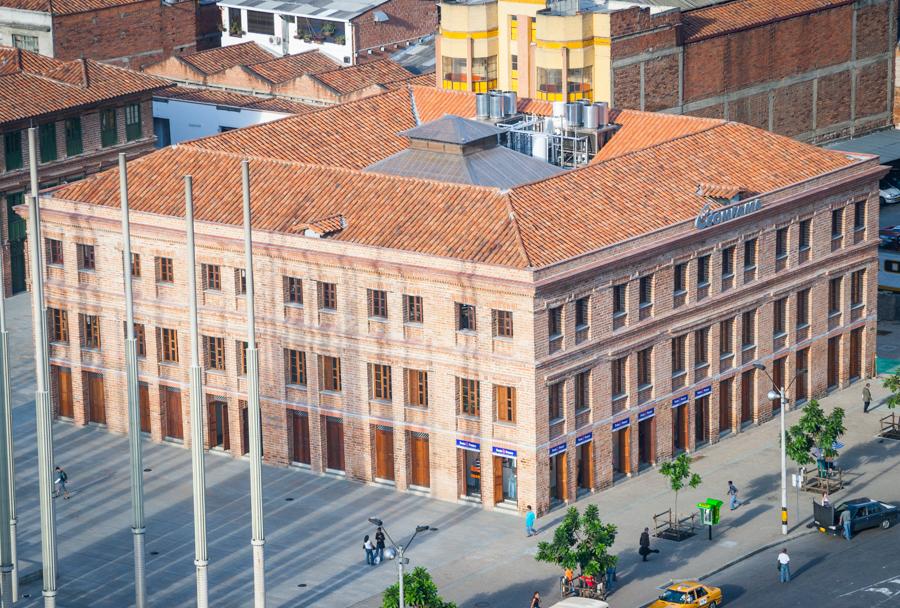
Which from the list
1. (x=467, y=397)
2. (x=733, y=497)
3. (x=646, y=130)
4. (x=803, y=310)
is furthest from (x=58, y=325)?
(x=803, y=310)

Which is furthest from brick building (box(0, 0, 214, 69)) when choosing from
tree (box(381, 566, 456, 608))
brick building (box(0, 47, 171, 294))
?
tree (box(381, 566, 456, 608))

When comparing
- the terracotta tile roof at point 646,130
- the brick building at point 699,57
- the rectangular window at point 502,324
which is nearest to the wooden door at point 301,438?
the rectangular window at point 502,324

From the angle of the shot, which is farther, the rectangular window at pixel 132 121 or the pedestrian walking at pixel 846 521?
the rectangular window at pixel 132 121

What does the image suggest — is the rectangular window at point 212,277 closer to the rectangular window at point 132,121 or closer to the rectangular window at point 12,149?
the rectangular window at point 12,149

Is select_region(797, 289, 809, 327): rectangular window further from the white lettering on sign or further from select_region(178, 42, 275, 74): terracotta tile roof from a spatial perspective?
select_region(178, 42, 275, 74): terracotta tile roof

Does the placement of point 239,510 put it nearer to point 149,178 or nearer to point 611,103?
point 149,178

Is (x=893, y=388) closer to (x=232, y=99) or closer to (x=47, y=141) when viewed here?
(x=47, y=141)
